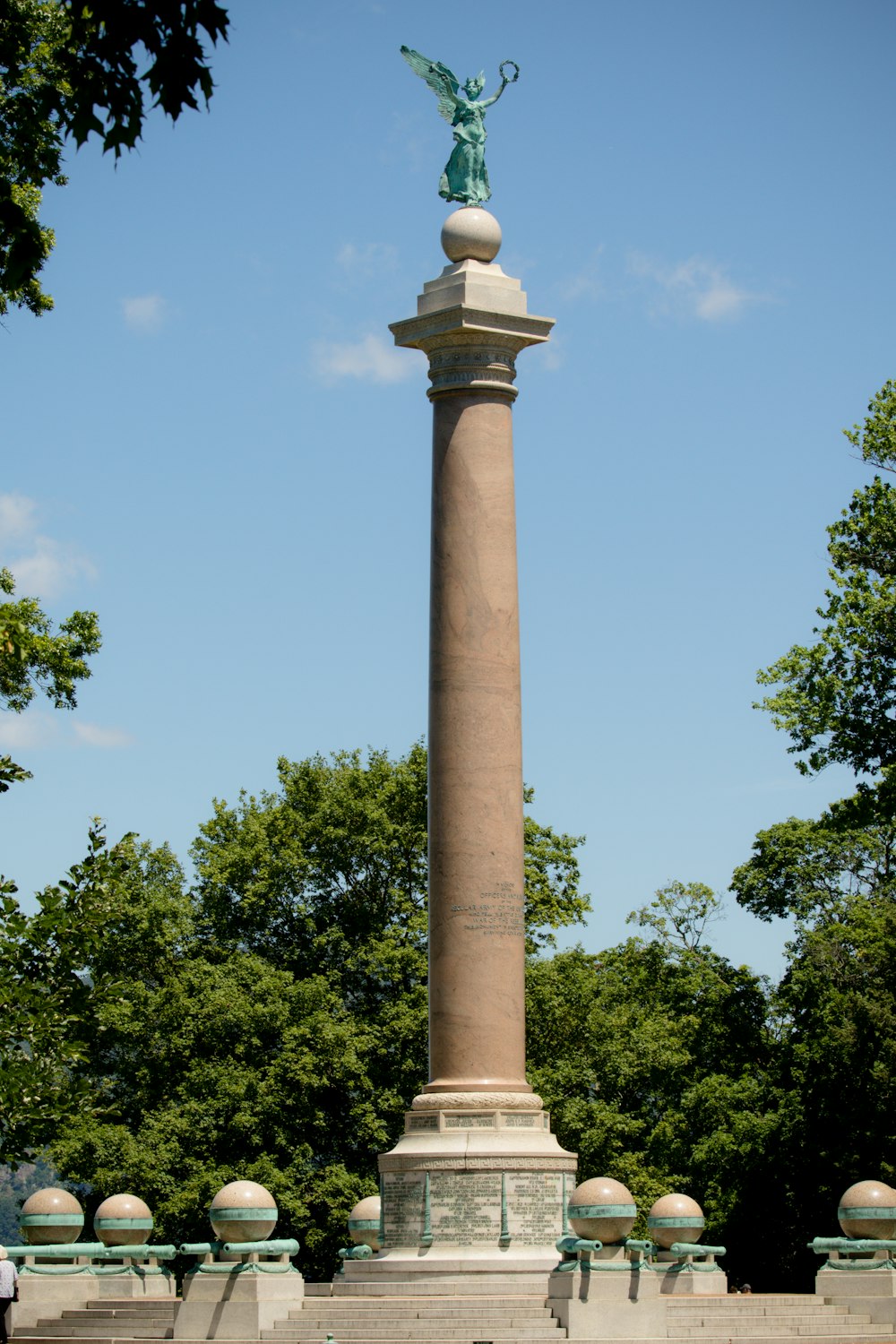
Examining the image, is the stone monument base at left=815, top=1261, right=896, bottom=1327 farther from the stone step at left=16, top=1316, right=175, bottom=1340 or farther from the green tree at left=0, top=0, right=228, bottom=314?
the green tree at left=0, top=0, right=228, bottom=314

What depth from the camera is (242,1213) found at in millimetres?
26672

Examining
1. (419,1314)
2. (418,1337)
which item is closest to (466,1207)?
(419,1314)

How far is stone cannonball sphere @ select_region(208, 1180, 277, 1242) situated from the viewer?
26.7 m

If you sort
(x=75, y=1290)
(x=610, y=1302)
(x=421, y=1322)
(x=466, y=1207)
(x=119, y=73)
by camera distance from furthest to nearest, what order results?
1. (x=75, y=1290)
2. (x=466, y=1207)
3. (x=421, y=1322)
4. (x=610, y=1302)
5. (x=119, y=73)

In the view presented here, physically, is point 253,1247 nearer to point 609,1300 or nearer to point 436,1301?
point 436,1301

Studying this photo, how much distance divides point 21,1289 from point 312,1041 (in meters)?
17.9

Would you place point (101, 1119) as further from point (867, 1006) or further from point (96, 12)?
point (96, 12)

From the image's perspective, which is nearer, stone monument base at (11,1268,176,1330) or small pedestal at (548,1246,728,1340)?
small pedestal at (548,1246,728,1340)

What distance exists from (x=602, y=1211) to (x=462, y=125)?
55.4 ft

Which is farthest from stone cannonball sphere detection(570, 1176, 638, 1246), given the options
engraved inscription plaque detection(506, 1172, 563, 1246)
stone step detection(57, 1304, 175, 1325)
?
stone step detection(57, 1304, 175, 1325)

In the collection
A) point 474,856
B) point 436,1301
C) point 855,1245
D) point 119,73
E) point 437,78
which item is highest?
point 437,78

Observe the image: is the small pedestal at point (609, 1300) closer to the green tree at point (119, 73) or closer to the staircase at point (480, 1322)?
the staircase at point (480, 1322)

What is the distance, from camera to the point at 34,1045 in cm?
2152

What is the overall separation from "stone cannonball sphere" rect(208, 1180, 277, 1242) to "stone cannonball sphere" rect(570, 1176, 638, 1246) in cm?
429
